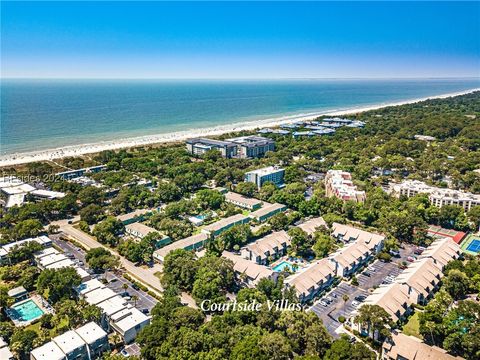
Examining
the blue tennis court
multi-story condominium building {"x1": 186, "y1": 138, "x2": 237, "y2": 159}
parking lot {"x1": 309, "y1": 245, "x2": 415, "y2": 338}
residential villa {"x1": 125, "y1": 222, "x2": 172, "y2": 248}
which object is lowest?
parking lot {"x1": 309, "y1": 245, "x2": 415, "y2": 338}

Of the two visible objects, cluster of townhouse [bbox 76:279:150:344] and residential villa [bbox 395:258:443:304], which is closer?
cluster of townhouse [bbox 76:279:150:344]

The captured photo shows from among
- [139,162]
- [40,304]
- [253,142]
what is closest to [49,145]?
[139,162]

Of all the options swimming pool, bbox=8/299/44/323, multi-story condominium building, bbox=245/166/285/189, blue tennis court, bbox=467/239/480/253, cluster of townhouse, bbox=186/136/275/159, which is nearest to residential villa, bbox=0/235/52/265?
swimming pool, bbox=8/299/44/323

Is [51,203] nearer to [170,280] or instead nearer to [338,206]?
[170,280]

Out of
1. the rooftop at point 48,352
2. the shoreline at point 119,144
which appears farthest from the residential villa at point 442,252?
the shoreline at point 119,144

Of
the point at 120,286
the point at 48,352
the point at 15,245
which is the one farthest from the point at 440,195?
the point at 15,245

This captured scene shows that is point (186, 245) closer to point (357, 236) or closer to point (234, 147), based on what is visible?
point (357, 236)

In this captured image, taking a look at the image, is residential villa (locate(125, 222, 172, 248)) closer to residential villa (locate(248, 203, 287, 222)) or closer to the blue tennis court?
residential villa (locate(248, 203, 287, 222))

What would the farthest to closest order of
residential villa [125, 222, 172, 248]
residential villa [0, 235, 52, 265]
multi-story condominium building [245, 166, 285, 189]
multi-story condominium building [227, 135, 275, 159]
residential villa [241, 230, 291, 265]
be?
multi-story condominium building [227, 135, 275, 159]
multi-story condominium building [245, 166, 285, 189]
residential villa [125, 222, 172, 248]
residential villa [241, 230, 291, 265]
residential villa [0, 235, 52, 265]
